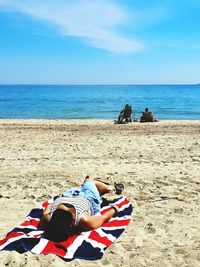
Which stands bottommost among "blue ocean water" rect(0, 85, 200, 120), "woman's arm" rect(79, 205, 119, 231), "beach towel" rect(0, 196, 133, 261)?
"blue ocean water" rect(0, 85, 200, 120)

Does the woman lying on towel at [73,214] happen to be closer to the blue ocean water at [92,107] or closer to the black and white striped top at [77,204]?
the black and white striped top at [77,204]

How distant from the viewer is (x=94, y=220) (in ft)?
19.5

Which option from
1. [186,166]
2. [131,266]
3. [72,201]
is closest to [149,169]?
[186,166]

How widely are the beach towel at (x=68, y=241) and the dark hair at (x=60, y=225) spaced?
0.31 ft

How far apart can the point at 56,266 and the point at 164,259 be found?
1460mm

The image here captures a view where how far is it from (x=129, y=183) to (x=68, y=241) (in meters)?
3.30

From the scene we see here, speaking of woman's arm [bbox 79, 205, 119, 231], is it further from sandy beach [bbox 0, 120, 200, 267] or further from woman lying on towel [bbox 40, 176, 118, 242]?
sandy beach [bbox 0, 120, 200, 267]

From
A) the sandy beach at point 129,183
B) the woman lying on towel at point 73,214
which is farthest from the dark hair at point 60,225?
the sandy beach at point 129,183

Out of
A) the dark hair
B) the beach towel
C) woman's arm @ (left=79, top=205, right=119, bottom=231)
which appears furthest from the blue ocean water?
the dark hair

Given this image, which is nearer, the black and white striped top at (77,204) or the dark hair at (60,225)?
the dark hair at (60,225)

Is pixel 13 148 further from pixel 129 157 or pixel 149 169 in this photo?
pixel 149 169

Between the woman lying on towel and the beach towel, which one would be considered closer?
the beach towel

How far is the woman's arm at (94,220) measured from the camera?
5777 millimetres

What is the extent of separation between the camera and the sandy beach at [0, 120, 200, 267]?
5188mm
